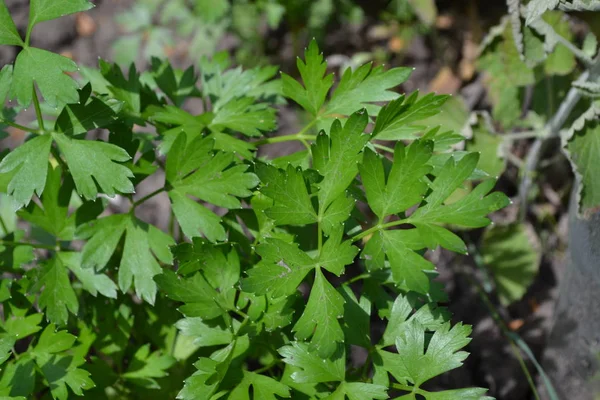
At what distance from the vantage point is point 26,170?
4.43 feet

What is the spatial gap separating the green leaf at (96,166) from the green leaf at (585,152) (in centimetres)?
121

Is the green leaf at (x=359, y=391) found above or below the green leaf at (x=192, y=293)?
below

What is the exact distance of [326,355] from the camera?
1.26m

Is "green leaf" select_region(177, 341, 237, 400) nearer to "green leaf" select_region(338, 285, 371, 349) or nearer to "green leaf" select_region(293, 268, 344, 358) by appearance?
"green leaf" select_region(293, 268, 344, 358)

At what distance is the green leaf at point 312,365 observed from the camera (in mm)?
1313

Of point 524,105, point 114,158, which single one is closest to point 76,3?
point 114,158

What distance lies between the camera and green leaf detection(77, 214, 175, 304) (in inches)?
57.8

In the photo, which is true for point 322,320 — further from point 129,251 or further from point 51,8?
point 51,8

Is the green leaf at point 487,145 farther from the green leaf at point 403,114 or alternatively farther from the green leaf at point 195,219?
the green leaf at point 195,219

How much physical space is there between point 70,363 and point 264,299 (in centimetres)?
50

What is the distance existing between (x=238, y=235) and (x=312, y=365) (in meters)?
0.39

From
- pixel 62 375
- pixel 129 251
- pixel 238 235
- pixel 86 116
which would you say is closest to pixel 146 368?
pixel 62 375

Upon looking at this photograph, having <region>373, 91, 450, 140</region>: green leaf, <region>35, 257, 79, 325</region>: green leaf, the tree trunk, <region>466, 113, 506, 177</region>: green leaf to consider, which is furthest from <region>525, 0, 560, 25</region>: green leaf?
<region>35, 257, 79, 325</region>: green leaf

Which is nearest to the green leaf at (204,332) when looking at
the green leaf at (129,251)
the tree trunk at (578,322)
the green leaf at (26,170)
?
the green leaf at (129,251)
